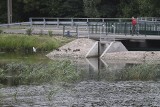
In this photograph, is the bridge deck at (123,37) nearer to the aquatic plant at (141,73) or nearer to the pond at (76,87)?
the pond at (76,87)

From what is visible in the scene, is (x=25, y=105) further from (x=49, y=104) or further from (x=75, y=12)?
(x=75, y=12)

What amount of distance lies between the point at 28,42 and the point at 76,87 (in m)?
28.0

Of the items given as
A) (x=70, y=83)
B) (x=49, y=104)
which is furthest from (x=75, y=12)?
(x=49, y=104)

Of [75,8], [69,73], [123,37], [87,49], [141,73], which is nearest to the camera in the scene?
[69,73]

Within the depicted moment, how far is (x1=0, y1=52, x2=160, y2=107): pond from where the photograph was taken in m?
29.4

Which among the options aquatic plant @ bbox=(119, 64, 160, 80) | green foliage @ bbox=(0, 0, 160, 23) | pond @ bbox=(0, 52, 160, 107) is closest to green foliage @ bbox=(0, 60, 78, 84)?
pond @ bbox=(0, 52, 160, 107)

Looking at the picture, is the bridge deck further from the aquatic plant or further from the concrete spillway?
the aquatic plant

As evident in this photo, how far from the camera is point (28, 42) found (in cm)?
6159

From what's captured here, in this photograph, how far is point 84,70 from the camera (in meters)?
44.8

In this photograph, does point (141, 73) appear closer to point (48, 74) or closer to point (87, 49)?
point (48, 74)

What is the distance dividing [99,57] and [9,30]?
50.5 ft

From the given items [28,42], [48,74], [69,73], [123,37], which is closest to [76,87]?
[69,73]

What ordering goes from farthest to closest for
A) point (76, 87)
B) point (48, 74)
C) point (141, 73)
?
point (141, 73), point (48, 74), point (76, 87)

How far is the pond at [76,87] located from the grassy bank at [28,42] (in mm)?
16615
